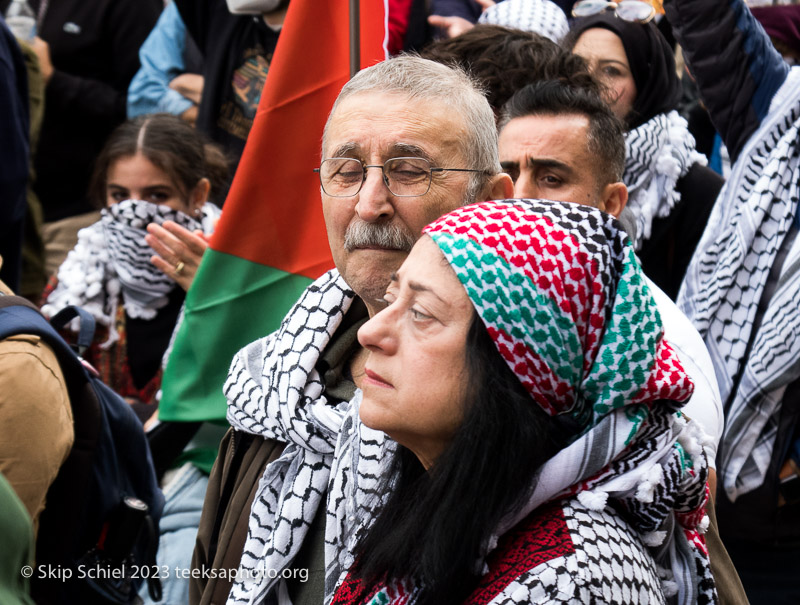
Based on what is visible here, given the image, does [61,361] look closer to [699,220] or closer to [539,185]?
[539,185]

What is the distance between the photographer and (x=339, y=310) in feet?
7.53

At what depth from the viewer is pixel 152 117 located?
4316 mm

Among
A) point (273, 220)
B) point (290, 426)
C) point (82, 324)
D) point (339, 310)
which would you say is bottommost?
point (82, 324)

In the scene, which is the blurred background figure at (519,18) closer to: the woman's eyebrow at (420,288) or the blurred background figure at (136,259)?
the blurred background figure at (136,259)

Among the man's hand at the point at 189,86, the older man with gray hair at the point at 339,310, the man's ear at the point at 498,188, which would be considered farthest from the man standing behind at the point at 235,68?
the man's ear at the point at 498,188

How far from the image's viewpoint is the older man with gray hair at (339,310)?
206 cm

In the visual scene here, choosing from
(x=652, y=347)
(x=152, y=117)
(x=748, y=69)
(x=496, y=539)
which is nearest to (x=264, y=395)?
(x=496, y=539)

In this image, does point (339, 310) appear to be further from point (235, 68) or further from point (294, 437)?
point (235, 68)

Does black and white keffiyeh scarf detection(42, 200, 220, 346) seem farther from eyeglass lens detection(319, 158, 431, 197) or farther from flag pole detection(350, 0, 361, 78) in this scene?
eyeglass lens detection(319, 158, 431, 197)

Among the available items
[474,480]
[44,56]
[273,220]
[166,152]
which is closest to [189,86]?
[44,56]

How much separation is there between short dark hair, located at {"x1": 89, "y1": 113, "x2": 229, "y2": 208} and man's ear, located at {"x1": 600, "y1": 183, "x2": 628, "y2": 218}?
208 cm

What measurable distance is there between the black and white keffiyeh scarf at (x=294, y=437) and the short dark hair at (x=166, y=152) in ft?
6.43

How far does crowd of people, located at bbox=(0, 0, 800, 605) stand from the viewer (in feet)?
4.99

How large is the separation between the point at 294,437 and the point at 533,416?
0.78 meters
